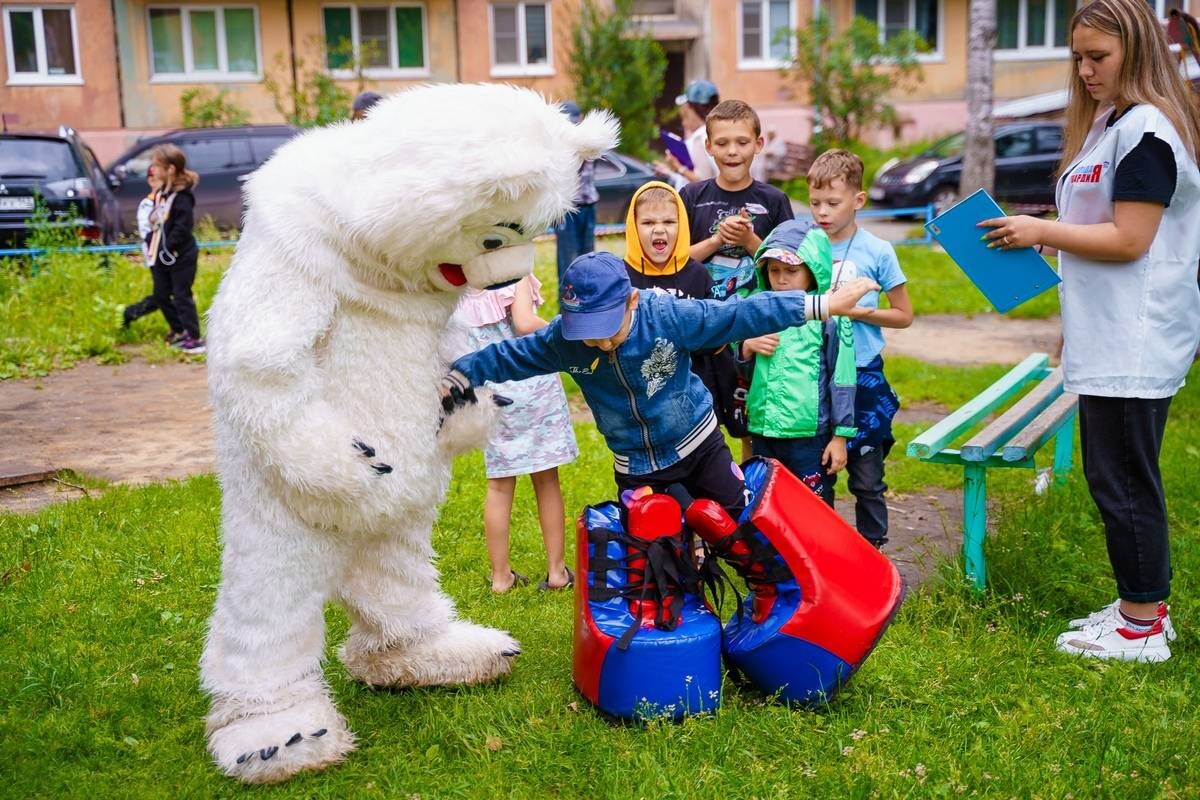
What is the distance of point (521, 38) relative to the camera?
958 inches

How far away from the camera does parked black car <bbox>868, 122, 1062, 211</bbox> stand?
1817 cm

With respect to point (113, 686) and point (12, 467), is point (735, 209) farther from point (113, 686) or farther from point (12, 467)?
point (12, 467)

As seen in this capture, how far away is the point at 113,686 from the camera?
3.84 m

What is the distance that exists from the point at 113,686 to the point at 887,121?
2091 cm

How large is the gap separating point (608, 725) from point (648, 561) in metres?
0.50

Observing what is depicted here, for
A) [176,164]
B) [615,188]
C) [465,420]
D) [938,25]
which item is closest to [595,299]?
[465,420]

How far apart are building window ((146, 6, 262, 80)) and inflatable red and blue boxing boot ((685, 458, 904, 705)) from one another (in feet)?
71.7

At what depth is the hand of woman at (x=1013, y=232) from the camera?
12.2ft

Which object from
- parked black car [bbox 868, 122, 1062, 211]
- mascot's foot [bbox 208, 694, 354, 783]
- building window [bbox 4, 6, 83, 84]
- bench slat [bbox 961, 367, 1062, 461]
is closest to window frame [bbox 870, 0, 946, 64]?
parked black car [bbox 868, 122, 1062, 211]

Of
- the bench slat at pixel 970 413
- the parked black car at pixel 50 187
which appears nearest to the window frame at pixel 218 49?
the parked black car at pixel 50 187

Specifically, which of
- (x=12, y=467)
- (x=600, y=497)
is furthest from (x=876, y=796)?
(x=12, y=467)

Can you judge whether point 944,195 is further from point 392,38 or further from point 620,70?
point 392,38

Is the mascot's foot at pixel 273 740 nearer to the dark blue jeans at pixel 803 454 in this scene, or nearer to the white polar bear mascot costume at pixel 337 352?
the white polar bear mascot costume at pixel 337 352

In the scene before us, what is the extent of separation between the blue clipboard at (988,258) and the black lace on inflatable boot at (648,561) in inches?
48.7
